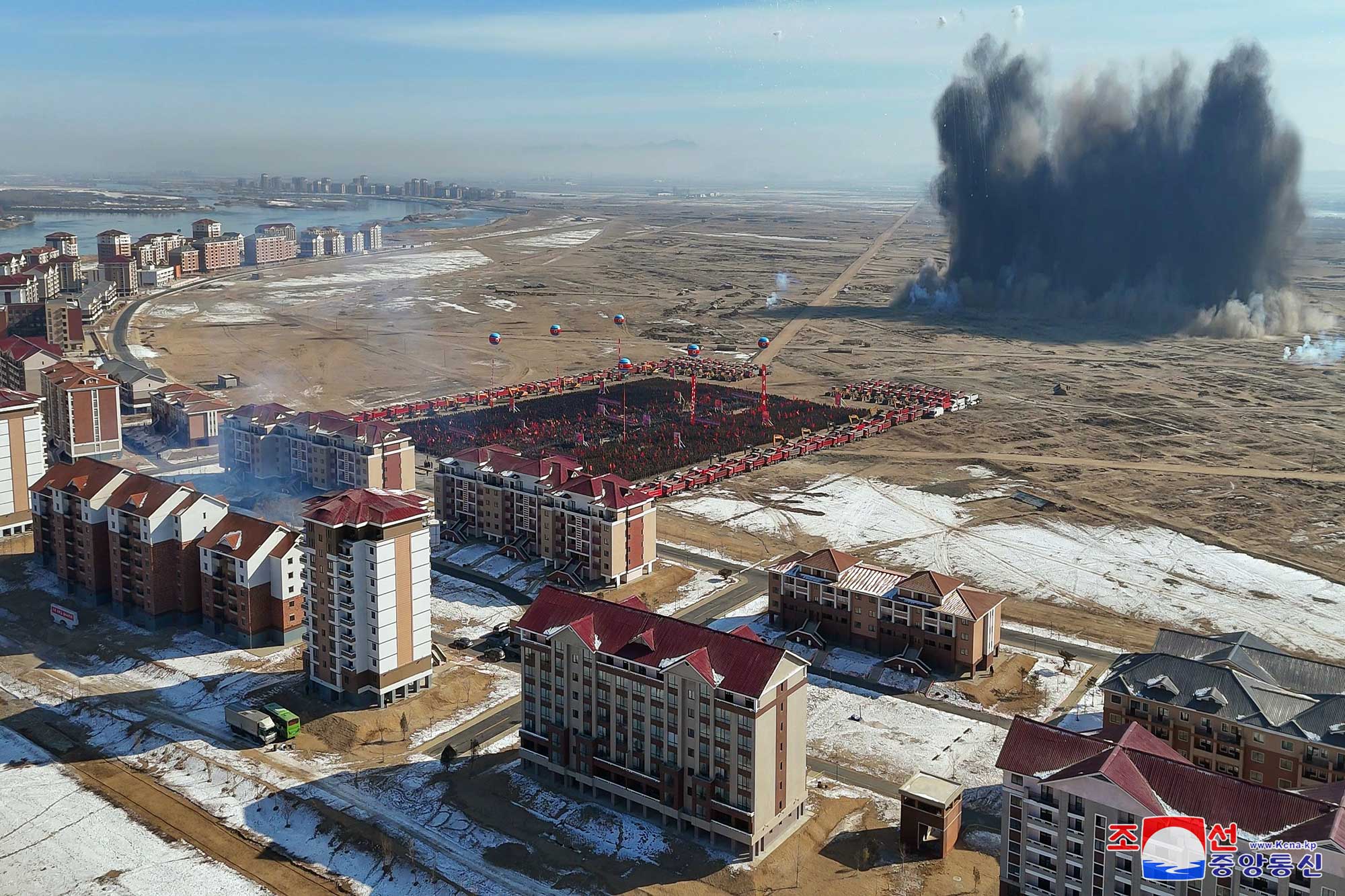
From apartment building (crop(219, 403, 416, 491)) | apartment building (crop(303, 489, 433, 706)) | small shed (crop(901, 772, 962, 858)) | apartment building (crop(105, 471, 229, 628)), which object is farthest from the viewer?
apartment building (crop(219, 403, 416, 491))

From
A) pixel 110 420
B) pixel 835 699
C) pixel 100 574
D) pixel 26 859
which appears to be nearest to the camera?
pixel 26 859

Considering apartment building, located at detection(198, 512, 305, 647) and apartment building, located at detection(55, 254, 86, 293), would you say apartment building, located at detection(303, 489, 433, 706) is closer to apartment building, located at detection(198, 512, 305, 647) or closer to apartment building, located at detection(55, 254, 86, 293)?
apartment building, located at detection(198, 512, 305, 647)

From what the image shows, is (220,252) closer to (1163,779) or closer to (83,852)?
(83,852)

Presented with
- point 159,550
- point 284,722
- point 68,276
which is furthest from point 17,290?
point 284,722

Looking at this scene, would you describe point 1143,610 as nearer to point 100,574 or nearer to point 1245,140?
point 100,574

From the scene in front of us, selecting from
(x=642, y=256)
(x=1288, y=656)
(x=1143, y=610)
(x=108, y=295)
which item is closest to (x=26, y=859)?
(x=1288, y=656)

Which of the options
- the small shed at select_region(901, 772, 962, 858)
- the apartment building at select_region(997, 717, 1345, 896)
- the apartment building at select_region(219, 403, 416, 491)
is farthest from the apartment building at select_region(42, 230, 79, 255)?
the apartment building at select_region(997, 717, 1345, 896)
